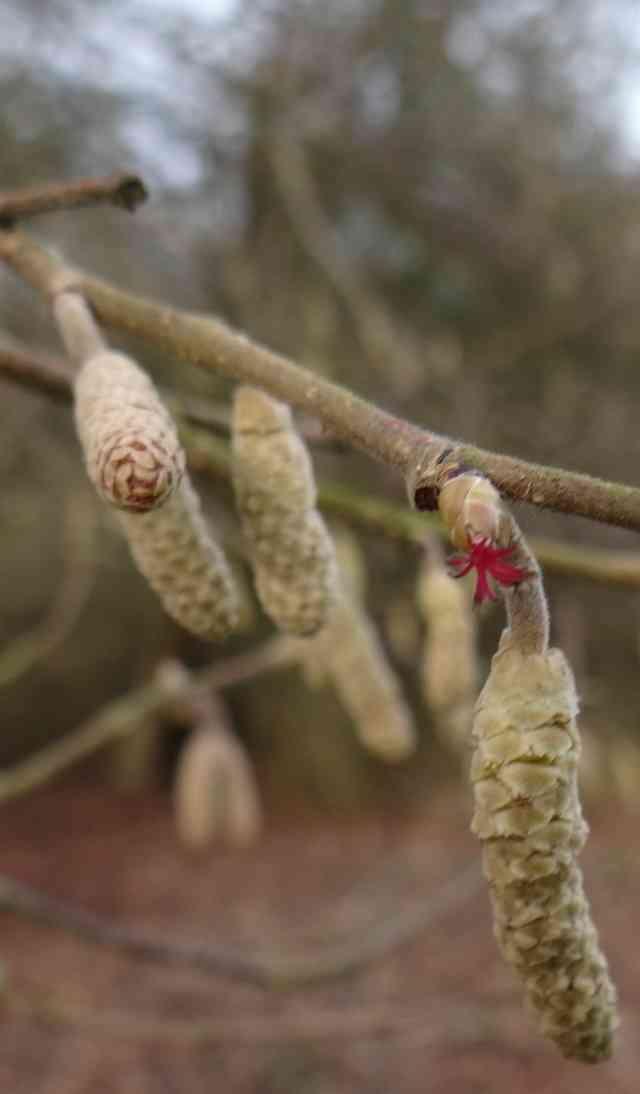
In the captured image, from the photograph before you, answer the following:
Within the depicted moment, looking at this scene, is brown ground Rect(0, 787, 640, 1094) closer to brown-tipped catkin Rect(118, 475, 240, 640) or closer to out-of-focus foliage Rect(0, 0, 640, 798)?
out-of-focus foliage Rect(0, 0, 640, 798)

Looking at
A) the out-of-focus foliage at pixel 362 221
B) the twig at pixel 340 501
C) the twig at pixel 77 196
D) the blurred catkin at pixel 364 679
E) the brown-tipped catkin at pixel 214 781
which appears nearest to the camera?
the twig at pixel 77 196

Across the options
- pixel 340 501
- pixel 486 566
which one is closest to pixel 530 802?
pixel 486 566

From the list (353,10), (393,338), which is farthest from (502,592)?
(353,10)

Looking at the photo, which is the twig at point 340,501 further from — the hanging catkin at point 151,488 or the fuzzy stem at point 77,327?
the hanging catkin at point 151,488

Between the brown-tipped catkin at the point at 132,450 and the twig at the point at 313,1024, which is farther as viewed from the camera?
the twig at the point at 313,1024

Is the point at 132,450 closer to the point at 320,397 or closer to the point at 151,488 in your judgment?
the point at 151,488

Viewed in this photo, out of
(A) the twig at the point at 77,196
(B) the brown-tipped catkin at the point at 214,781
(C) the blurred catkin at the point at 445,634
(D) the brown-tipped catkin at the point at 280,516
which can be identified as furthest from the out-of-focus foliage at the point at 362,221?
(D) the brown-tipped catkin at the point at 280,516

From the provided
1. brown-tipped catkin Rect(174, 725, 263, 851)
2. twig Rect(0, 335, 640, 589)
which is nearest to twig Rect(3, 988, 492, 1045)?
brown-tipped catkin Rect(174, 725, 263, 851)
